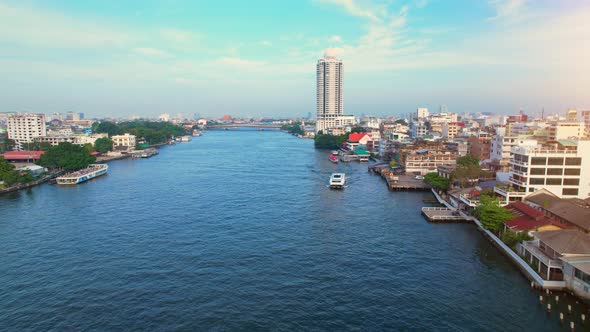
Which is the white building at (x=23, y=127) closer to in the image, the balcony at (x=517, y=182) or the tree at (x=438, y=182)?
the tree at (x=438, y=182)

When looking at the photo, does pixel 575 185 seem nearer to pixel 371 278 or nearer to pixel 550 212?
pixel 550 212

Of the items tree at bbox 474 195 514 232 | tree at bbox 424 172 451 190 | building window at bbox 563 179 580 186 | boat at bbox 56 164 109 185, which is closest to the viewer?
tree at bbox 474 195 514 232

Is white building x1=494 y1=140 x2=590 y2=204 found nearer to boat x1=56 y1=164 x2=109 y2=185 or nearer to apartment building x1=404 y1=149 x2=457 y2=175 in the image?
apartment building x1=404 y1=149 x2=457 y2=175

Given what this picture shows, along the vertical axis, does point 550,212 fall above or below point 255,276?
above

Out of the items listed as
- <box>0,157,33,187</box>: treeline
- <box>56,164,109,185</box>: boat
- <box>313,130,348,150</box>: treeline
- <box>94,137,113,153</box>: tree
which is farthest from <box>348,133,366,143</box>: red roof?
<box>0,157,33,187</box>: treeline

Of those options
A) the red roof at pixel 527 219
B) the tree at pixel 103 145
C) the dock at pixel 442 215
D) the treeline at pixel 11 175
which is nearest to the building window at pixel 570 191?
the red roof at pixel 527 219

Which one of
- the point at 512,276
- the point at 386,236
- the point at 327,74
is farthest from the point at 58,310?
the point at 327,74

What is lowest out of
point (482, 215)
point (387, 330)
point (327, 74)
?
point (387, 330)

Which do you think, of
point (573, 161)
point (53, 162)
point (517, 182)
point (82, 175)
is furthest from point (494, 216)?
point (53, 162)
